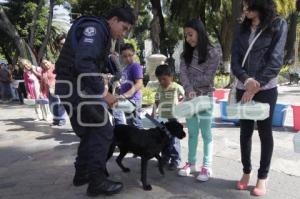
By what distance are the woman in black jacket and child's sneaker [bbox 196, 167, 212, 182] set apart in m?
0.55

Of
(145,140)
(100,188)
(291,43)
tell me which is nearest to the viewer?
(100,188)

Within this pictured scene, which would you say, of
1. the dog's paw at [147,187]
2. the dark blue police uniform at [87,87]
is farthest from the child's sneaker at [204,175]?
the dark blue police uniform at [87,87]

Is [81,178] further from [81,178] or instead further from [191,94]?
[191,94]

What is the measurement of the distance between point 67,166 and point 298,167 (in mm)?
2919

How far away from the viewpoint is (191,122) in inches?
177

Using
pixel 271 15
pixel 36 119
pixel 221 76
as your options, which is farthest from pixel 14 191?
pixel 221 76

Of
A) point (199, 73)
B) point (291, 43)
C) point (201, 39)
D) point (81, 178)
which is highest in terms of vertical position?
point (291, 43)

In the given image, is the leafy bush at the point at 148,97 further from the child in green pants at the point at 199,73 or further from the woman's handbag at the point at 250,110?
the woman's handbag at the point at 250,110

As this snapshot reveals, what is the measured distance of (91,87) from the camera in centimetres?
366

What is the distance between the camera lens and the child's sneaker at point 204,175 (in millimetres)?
4395

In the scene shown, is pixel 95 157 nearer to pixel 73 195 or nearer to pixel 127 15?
pixel 73 195

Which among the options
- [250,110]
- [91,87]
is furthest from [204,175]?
[91,87]

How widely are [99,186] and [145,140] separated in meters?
0.68

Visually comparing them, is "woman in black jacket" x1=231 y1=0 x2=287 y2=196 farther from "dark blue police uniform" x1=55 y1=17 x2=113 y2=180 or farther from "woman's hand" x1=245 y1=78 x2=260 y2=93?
"dark blue police uniform" x1=55 y1=17 x2=113 y2=180
